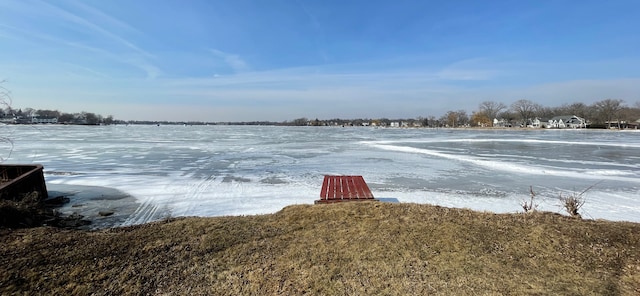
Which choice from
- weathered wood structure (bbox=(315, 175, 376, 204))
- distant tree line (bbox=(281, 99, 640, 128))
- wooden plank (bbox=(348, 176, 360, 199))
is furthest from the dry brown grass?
distant tree line (bbox=(281, 99, 640, 128))

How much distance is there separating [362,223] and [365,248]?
0.80m

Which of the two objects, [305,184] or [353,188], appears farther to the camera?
[305,184]

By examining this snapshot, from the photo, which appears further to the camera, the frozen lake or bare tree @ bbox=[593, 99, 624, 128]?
bare tree @ bbox=[593, 99, 624, 128]

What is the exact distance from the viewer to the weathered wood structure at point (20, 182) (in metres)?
6.15

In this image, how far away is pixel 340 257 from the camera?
3.62m

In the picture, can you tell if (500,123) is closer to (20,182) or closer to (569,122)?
(569,122)

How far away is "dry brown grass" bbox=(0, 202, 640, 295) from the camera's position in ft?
9.96

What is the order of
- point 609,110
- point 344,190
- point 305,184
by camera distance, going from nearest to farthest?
1. point 344,190
2. point 305,184
3. point 609,110

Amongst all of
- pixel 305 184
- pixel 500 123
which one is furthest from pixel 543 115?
pixel 305 184

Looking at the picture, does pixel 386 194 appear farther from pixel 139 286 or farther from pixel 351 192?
pixel 139 286

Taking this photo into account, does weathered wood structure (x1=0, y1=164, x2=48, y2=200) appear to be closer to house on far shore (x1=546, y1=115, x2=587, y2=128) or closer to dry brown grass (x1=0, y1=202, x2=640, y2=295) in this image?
dry brown grass (x1=0, y1=202, x2=640, y2=295)

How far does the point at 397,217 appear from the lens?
477cm

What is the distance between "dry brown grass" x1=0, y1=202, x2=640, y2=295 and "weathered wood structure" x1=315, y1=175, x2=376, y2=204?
1.64m

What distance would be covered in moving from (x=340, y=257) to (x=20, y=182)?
6.93 m
